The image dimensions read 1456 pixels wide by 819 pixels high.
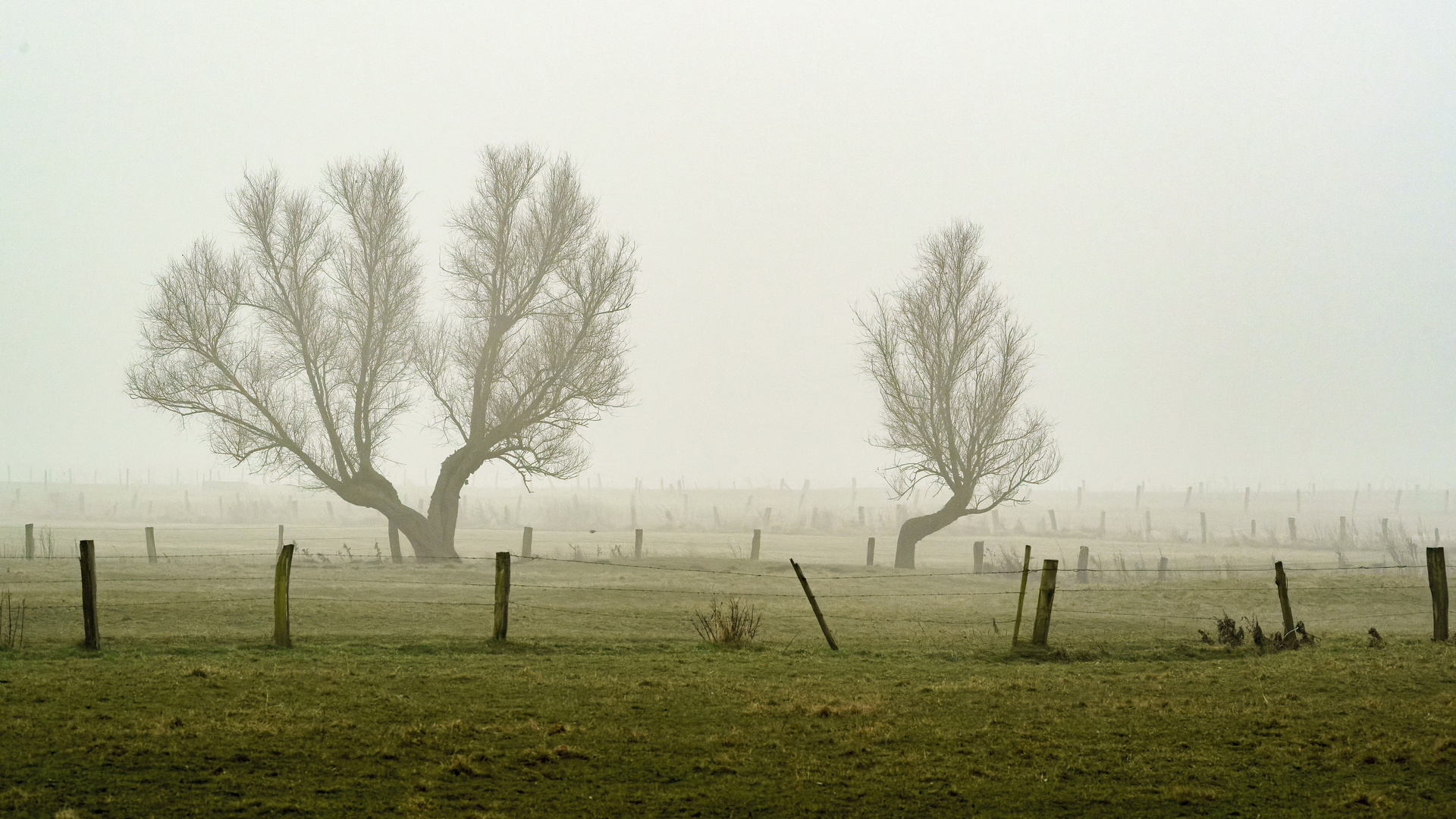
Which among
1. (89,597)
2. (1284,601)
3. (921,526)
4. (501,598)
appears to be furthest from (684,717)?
(921,526)

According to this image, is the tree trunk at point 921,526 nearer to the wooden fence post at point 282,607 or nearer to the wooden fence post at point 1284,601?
the wooden fence post at point 1284,601

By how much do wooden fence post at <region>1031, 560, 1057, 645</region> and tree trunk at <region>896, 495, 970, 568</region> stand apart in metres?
22.2

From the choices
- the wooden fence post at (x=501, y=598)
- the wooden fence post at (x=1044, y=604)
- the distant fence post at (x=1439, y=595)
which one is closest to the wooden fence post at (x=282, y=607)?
the wooden fence post at (x=501, y=598)

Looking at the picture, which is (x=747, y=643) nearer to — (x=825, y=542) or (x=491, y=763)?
(x=491, y=763)

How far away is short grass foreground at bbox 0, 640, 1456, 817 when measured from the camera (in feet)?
25.6

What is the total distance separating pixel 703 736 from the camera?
32.5 ft

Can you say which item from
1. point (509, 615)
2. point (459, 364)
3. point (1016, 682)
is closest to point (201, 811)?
point (1016, 682)

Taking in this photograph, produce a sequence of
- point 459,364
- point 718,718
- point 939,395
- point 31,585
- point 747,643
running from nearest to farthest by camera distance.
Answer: point 718,718 → point 747,643 → point 31,585 → point 459,364 → point 939,395

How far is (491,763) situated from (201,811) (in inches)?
86.3

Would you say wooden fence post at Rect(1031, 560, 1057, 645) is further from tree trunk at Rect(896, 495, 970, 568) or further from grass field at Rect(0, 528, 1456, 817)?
tree trunk at Rect(896, 495, 970, 568)

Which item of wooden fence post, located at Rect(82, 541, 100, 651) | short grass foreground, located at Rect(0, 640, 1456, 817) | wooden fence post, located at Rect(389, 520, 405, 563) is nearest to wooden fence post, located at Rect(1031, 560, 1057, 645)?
short grass foreground, located at Rect(0, 640, 1456, 817)

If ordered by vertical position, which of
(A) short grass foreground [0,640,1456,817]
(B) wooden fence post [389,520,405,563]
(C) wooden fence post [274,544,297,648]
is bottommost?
(B) wooden fence post [389,520,405,563]

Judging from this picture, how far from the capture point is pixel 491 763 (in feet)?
28.6

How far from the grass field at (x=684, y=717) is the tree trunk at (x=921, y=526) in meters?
17.1
